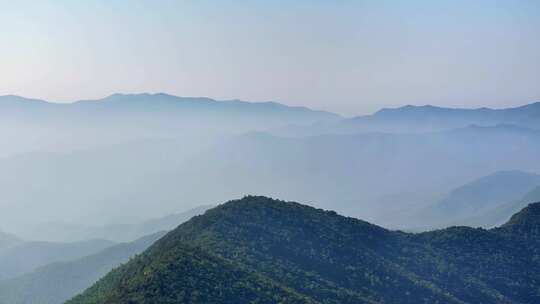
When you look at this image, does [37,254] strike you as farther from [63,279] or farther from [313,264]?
[313,264]

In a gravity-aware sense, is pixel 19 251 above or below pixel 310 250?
below

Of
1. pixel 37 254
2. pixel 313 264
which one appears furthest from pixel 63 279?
pixel 313 264

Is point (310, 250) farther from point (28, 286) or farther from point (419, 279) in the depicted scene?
point (28, 286)

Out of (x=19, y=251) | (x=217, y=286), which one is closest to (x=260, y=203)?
(x=217, y=286)

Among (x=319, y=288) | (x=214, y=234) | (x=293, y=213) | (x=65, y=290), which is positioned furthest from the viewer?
(x=65, y=290)

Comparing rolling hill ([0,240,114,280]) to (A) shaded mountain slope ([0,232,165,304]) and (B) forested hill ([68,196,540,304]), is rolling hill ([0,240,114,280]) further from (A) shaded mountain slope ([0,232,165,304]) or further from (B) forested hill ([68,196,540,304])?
(B) forested hill ([68,196,540,304])

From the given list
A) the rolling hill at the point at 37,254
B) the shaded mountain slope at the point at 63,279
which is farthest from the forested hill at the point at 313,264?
the rolling hill at the point at 37,254

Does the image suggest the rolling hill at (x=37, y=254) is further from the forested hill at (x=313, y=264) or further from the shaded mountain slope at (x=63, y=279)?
the forested hill at (x=313, y=264)

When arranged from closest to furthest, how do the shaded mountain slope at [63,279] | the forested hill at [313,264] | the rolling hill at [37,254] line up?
1. the forested hill at [313,264]
2. the shaded mountain slope at [63,279]
3. the rolling hill at [37,254]
